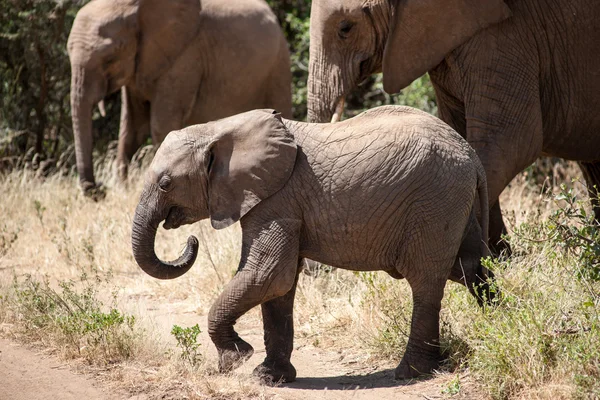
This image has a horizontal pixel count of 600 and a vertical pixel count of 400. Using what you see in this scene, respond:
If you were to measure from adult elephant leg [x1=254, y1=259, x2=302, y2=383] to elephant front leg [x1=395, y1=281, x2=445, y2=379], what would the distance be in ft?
2.10

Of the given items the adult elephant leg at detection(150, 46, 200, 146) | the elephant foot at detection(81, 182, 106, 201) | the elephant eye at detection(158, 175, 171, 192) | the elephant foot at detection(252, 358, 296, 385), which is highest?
the adult elephant leg at detection(150, 46, 200, 146)

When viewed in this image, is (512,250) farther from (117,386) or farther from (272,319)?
(117,386)

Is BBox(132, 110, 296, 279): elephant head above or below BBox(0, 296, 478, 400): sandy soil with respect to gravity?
above

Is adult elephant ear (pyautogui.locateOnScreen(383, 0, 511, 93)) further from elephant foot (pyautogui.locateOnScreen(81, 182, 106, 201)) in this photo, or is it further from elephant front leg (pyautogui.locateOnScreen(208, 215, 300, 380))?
elephant foot (pyautogui.locateOnScreen(81, 182, 106, 201))

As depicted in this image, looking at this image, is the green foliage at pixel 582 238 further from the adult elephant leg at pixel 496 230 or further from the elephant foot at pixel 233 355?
the elephant foot at pixel 233 355

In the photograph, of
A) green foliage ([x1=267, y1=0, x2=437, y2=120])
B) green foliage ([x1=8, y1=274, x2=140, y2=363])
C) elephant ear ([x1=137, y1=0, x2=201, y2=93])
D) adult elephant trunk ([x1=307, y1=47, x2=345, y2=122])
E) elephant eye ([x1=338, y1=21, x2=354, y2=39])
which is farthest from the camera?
green foliage ([x1=267, y1=0, x2=437, y2=120])

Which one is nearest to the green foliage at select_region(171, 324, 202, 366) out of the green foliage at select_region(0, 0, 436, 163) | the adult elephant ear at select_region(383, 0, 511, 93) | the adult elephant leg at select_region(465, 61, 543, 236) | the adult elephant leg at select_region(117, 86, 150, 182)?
the adult elephant leg at select_region(465, 61, 543, 236)

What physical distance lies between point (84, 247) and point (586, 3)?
15.0 ft

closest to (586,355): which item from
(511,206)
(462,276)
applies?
(462,276)

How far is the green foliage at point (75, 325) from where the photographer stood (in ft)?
19.3

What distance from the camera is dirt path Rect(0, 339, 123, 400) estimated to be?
17.6 feet

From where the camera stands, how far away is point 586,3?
6.65 metres

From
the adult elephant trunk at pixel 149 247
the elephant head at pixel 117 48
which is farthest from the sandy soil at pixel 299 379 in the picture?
the elephant head at pixel 117 48

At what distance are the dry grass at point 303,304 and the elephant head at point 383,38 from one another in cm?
127
